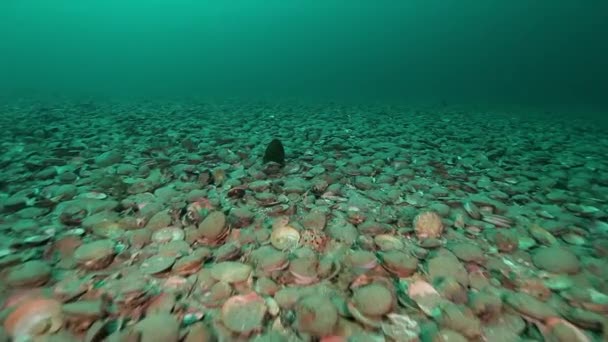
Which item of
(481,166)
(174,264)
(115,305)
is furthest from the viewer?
(481,166)

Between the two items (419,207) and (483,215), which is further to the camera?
(419,207)

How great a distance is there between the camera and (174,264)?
1.73 m

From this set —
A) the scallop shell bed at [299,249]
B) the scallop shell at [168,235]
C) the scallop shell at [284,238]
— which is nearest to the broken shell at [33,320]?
the scallop shell bed at [299,249]

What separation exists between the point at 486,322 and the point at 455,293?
7.1 inches

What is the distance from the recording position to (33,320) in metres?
1.30

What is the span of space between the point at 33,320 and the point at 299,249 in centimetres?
140

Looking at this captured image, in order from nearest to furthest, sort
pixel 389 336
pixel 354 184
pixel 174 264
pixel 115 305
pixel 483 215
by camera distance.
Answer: pixel 389 336 < pixel 115 305 < pixel 174 264 < pixel 483 215 < pixel 354 184

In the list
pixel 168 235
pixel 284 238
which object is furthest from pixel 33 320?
pixel 284 238

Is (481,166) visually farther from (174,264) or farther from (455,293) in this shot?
(174,264)

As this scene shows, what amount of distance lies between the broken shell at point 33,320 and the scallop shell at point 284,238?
1.19 metres

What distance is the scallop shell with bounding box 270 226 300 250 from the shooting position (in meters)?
1.97

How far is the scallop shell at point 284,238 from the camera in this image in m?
1.97

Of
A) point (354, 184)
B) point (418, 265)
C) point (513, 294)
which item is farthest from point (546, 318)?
point (354, 184)

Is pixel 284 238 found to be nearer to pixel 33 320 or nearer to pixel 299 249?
pixel 299 249
